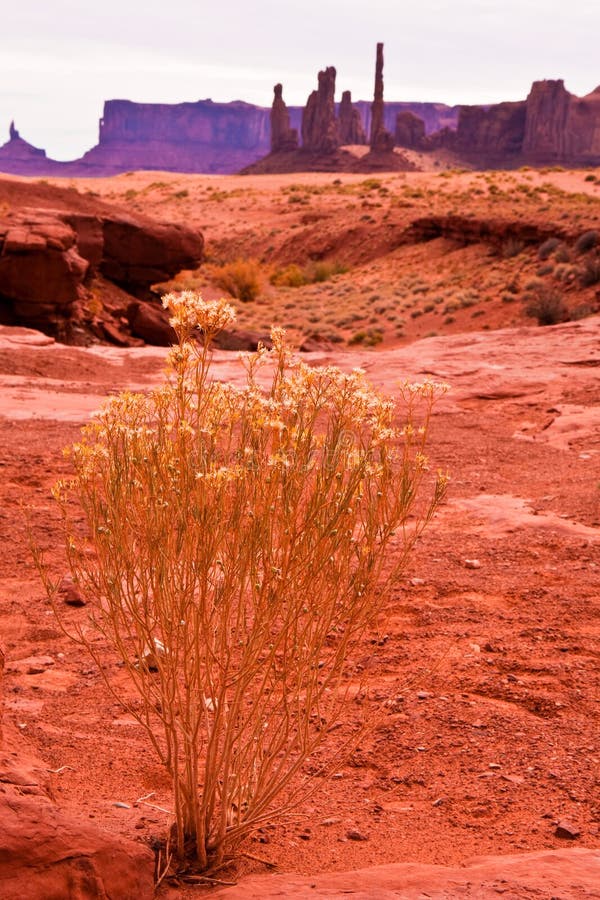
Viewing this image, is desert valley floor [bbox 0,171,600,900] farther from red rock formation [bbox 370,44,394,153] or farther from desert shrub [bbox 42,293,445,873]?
red rock formation [bbox 370,44,394,153]

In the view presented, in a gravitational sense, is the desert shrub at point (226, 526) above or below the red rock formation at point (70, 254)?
below

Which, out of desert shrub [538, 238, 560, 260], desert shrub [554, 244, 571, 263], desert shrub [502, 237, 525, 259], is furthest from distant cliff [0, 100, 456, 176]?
desert shrub [554, 244, 571, 263]

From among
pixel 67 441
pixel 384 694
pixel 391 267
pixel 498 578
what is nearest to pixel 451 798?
pixel 384 694

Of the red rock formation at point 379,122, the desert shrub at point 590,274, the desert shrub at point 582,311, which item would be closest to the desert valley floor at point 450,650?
the desert shrub at point 582,311

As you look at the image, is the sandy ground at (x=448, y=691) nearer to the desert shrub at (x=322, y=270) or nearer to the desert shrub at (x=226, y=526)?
the desert shrub at (x=226, y=526)

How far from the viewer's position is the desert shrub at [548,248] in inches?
995

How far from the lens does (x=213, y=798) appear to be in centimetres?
259

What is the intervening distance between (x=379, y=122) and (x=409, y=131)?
11.9 m

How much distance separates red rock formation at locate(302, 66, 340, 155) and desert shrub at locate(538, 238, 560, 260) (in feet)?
233

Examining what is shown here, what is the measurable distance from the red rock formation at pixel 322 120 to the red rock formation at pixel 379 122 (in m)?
5.43

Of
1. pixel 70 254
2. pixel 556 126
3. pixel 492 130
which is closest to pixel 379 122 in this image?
pixel 492 130

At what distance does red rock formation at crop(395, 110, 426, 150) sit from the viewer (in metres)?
97.4

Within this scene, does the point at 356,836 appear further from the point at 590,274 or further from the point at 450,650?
the point at 590,274

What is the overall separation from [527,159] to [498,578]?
99.3m
